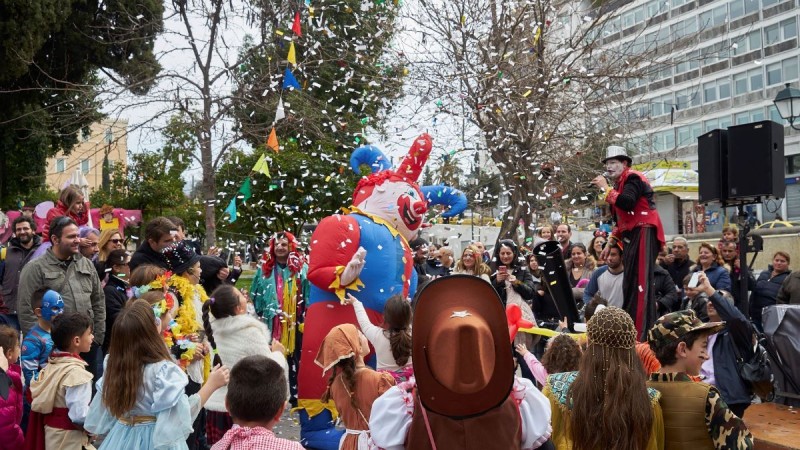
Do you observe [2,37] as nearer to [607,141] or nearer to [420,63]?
[420,63]

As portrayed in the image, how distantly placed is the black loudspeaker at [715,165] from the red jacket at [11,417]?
6.18m

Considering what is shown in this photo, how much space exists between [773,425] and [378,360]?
9.52 ft

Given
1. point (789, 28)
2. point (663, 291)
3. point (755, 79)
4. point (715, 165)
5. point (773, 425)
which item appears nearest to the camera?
point (773, 425)

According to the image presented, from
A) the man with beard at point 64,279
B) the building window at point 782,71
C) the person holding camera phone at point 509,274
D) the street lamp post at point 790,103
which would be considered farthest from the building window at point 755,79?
the man with beard at point 64,279

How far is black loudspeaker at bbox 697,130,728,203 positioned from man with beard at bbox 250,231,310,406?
173 inches

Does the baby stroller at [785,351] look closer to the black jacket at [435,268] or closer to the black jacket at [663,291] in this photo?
the black jacket at [663,291]

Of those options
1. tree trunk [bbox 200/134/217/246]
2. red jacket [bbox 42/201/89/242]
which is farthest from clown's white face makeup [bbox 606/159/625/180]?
tree trunk [bbox 200/134/217/246]

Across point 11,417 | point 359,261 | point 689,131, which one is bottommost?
point 11,417

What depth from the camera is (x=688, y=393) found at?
3344 millimetres

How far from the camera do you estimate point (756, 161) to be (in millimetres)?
7465

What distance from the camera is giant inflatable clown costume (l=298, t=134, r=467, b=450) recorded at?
21.5ft

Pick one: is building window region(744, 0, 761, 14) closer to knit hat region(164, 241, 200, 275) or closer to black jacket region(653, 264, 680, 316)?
black jacket region(653, 264, 680, 316)

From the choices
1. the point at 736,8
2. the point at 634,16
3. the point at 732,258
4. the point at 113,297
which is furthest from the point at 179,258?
the point at 736,8

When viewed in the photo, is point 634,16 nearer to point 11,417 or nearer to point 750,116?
point 750,116
